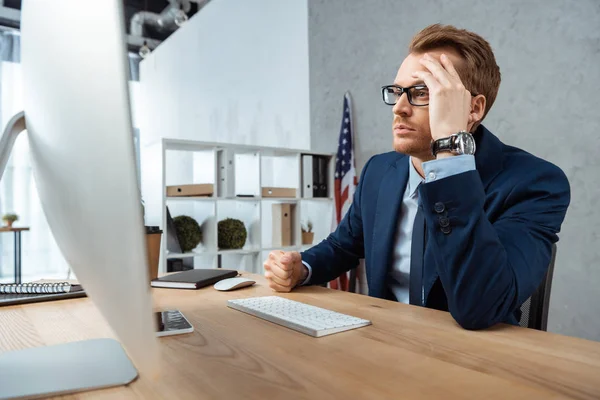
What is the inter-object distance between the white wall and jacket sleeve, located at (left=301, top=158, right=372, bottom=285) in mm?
2561

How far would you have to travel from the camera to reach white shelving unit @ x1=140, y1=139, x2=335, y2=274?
3191mm

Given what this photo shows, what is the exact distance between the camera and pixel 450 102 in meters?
1.06

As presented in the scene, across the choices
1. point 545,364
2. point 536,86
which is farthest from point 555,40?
point 545,364

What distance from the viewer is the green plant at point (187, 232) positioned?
10.9ft

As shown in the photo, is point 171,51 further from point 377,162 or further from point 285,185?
point 377,162

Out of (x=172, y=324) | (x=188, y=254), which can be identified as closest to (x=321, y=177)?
(x=188, y=254)

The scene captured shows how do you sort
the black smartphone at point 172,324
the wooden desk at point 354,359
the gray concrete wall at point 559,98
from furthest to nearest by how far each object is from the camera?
the gray concrete wall at point 559,98 → the black smartphone at point 172,324 → the wooden desk at point 354,359

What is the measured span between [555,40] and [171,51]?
553cm

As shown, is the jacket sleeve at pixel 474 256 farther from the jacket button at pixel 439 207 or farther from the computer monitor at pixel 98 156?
the computer monitor at pixel 98 156

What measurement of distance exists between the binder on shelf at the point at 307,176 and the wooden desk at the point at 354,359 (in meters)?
2.79

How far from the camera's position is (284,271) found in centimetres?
118

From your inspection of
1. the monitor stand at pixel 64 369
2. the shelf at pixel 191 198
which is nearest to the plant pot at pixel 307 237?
the shelf at pixel 191 198

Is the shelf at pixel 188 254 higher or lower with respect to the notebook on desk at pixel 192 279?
lower

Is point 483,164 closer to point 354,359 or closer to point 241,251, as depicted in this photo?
point 354,359
